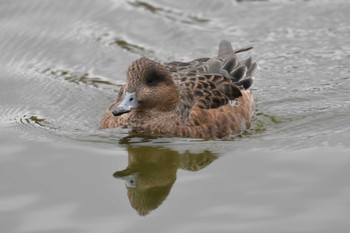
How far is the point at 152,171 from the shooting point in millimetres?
11008

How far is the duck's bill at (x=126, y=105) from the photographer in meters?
11.2

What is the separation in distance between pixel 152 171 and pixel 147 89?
118 cm

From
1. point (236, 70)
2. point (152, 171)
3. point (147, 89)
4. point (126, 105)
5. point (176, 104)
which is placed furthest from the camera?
point (236, 70)

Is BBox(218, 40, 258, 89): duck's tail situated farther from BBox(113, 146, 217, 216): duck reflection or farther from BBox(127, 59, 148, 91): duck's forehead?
BBox(113, 146, 217, 216): duck reflection

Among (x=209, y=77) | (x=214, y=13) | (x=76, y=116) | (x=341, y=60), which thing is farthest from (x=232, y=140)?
(x=214, y=13)

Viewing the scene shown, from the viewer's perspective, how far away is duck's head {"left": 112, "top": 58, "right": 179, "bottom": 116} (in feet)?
37.7

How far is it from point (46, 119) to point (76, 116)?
0.42 meters

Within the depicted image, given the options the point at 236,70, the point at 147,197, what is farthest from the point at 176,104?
the point at 147,197

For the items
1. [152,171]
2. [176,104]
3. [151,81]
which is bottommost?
[152,171]

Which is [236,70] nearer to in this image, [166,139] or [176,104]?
[176,104]

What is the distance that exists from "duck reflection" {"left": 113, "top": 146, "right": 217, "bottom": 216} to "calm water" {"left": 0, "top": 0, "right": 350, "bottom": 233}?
0.02 metres

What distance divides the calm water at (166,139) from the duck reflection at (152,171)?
0.02m

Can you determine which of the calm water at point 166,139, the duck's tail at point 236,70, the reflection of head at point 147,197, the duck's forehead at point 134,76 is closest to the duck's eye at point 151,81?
the duck's forehead at point 134,76

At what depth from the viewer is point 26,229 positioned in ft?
30.4
